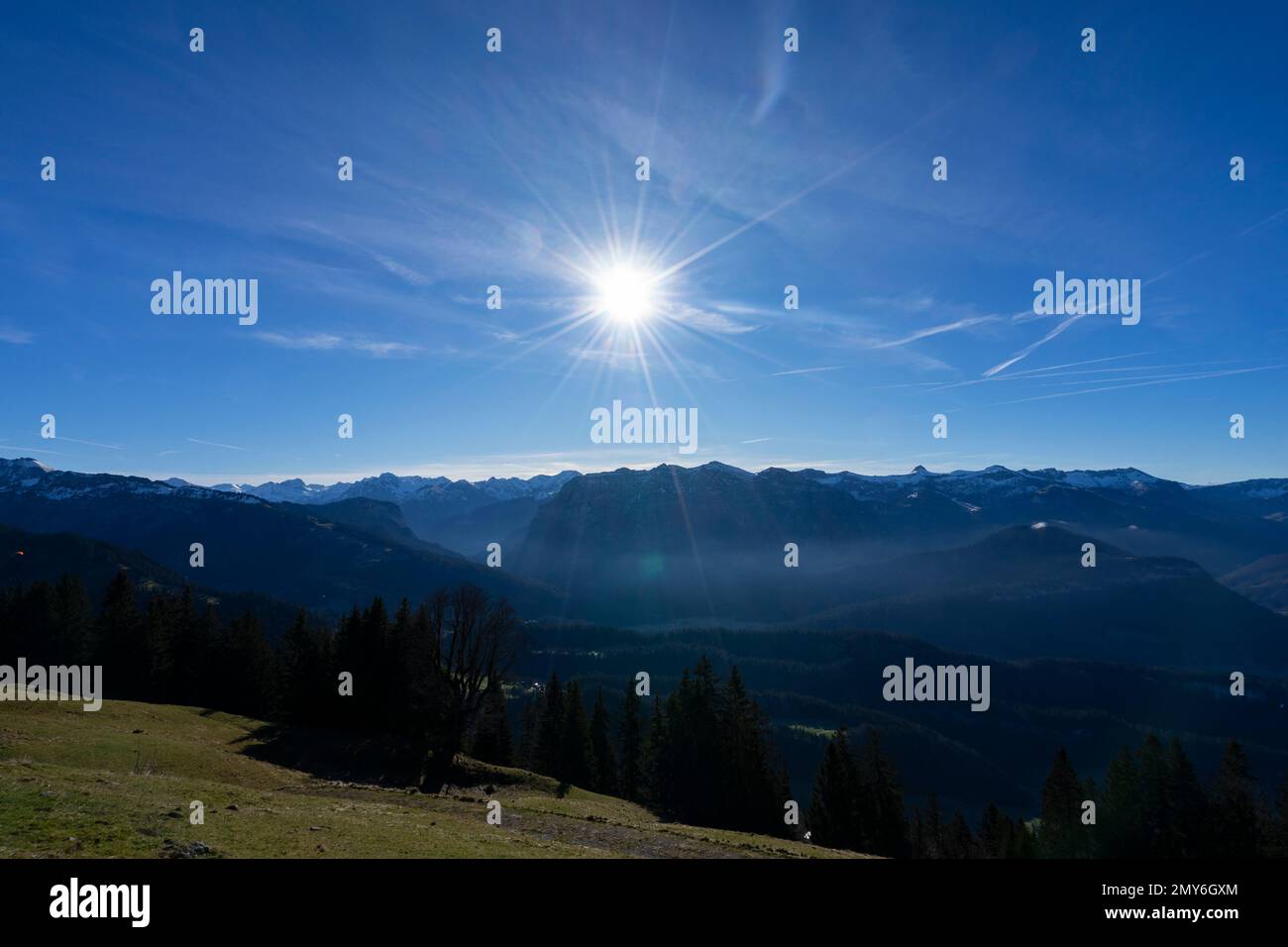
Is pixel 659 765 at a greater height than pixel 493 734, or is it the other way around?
pixel 493 734

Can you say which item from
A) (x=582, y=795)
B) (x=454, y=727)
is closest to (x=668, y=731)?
(x=582, y=795)

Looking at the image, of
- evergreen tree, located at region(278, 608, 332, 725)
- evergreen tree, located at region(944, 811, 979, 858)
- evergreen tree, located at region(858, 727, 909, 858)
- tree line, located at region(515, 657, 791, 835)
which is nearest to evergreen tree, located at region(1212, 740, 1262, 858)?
evergreen tree, located at region(944, 811, 979, 858)

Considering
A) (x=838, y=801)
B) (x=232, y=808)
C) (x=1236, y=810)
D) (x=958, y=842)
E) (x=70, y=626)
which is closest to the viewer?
(x=232, y=808)

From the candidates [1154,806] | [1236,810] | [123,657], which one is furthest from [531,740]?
[1236,810]

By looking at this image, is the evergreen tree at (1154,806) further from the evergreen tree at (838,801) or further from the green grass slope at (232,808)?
the green grass slope at (232,808)

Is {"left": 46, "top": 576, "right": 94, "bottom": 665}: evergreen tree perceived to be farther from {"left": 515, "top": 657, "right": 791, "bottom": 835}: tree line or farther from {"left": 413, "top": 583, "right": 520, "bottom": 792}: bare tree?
{"left": 515, "top": 657, "right": 791, "bottom": 835}: tree line

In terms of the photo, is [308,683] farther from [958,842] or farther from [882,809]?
Answer: [958,842]
